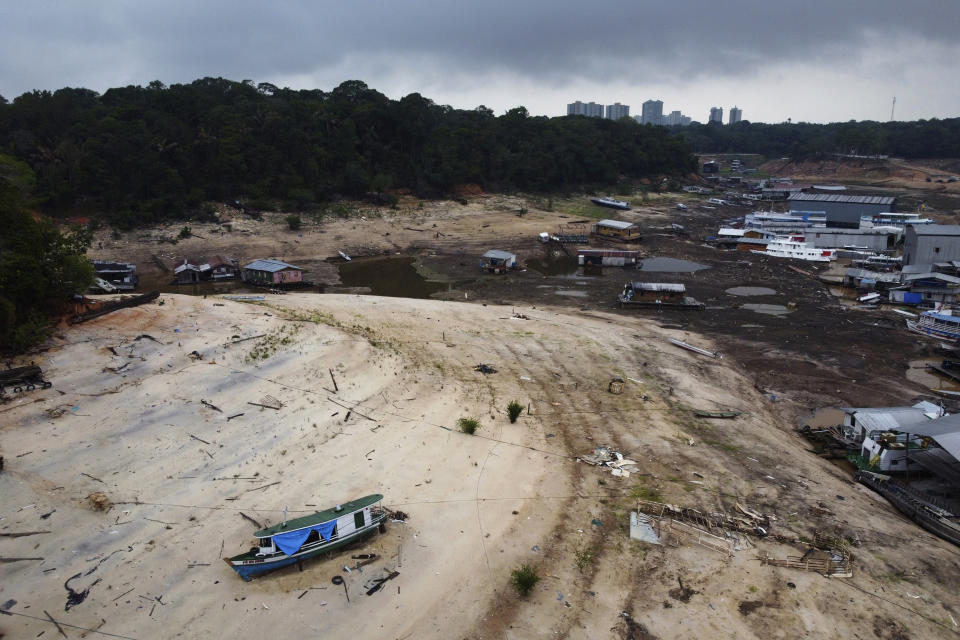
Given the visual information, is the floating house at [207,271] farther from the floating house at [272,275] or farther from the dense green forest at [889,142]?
the dense green forest at [889,142]

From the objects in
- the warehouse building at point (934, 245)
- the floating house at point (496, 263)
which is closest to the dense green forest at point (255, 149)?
the floating house at point (496, 263)

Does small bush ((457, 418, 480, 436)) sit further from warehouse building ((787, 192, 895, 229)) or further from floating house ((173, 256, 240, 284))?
warehouse building ((787, 192, 895, 229))

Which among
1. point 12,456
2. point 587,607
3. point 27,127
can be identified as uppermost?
point 27,127

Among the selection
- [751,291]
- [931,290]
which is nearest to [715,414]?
[751,291]

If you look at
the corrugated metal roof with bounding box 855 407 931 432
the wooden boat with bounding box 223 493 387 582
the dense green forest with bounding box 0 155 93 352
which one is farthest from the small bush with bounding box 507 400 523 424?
the dense green forest with bounding box 0 155 93 352

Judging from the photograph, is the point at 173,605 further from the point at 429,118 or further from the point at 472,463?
the point at 429,118

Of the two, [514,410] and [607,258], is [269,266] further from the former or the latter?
[607,258]

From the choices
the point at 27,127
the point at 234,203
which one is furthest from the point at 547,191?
the point at 27,127
